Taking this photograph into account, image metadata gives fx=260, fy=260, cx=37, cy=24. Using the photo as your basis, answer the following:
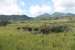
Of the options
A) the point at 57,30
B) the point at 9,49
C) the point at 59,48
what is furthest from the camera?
the point at 57,30

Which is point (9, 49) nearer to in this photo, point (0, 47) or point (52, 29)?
point (0, 47)

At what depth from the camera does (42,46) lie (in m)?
28.3

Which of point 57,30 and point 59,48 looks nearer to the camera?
point 59,48

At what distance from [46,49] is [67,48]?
2.19 metres

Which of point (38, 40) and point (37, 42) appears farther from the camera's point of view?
point (38, 40)

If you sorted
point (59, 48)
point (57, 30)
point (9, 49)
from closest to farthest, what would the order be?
point (9, 49) → point (59, 48) → point (57, 30)

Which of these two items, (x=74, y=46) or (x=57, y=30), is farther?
(x=57, y=30)

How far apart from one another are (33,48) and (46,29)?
74.2 ft

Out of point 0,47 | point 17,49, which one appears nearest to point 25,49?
point 17,49

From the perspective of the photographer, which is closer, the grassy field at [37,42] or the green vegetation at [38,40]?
the grassy field at [37,42]

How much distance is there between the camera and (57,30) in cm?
4944

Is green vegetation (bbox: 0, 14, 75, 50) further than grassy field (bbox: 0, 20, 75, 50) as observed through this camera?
Yes

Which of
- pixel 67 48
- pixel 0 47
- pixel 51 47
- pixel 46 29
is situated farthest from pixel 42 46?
pixel 46 29

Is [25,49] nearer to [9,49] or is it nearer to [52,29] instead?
[9,49]
